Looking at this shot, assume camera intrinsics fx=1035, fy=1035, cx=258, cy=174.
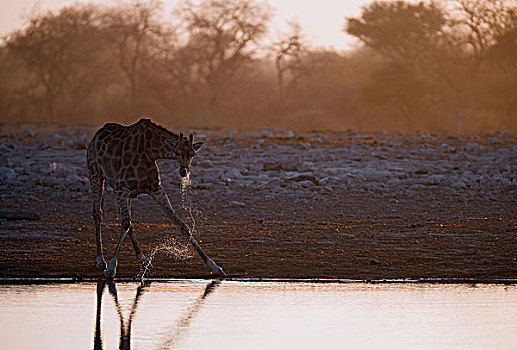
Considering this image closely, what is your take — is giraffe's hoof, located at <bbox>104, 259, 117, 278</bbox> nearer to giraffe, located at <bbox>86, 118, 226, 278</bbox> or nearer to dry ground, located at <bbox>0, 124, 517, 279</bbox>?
giraffe, located at <bbox>86, 118, 226, 278</bbox>

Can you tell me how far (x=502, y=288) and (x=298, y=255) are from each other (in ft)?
7.60

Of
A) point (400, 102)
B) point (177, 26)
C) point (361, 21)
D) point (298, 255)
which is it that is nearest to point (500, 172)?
point (298, 255)

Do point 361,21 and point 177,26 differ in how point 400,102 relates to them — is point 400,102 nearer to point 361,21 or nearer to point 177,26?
point 361,21

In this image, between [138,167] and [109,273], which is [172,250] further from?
[109,273]

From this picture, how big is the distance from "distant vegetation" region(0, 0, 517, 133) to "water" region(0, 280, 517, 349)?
106 feet

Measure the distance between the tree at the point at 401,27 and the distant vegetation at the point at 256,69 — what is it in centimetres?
6

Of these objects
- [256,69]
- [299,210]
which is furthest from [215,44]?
[299,210]

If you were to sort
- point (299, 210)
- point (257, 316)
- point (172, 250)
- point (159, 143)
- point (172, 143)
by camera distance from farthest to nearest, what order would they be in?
point (299, 210) < point (172, 250) < point (159, 143) < point (172, 143) < point (257, 316)

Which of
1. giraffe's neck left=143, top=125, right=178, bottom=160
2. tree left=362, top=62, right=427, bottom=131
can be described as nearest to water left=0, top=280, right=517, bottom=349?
giraffe's neck left=143, top=125, right=178, bottom=160

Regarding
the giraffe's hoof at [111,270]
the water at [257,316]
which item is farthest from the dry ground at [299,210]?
the water at [257,316]

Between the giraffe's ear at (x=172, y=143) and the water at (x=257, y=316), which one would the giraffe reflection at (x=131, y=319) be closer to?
the water at (x=257, y=316)

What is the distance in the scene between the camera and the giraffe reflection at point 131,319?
6.55 metres

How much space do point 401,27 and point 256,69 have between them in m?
9.42

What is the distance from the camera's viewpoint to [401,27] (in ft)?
145
